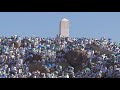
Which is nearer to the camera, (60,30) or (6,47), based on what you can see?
(60,30)

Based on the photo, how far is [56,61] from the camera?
314 centimetres

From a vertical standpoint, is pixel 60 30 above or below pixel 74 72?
above

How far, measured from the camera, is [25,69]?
312cm

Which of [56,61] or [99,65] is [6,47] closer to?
[56,61]
